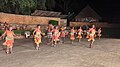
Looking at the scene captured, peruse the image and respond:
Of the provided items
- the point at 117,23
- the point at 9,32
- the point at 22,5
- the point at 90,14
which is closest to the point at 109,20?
the point at 117,23

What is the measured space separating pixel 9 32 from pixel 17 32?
11.6 m

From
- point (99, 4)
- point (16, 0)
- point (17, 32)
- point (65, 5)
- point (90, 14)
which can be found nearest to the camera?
point (17, 32)

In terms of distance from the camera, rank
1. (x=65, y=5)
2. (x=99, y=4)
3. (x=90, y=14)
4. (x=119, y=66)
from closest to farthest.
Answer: (x=119, y=66), (x=90, y=14), (x=65, y=5), (x=99, y=4)

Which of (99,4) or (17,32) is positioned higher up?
(99,4)

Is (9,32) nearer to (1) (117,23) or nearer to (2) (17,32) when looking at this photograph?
(2) (17,32)

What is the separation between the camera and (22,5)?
31.9 m

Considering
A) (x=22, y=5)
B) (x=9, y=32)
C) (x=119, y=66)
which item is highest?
(x=22, y=5)

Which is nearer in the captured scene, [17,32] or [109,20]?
[17,32]

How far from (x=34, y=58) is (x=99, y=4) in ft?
153

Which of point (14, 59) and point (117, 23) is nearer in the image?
point (14, 59)

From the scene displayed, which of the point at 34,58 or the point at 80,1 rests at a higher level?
the point at 80,1

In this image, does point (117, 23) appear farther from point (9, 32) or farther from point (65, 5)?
point (9, 32)

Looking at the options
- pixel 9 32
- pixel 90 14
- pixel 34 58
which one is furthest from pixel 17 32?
pixel 90 14

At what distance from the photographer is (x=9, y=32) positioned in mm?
17594
